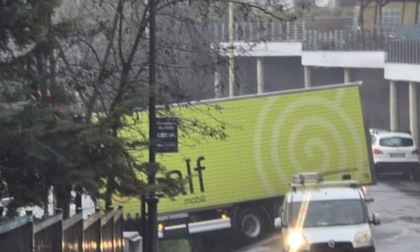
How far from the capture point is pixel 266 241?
30.4m

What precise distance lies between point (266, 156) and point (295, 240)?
7.50 meters

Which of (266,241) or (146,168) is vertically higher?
(146,168)

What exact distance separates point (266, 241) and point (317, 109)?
3373 millimetres

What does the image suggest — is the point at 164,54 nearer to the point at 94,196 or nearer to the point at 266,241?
the point at 94,196

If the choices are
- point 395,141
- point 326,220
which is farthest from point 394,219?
point 395,141

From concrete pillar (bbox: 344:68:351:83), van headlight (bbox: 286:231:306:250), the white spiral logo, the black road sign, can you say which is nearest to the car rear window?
the white spiral logo

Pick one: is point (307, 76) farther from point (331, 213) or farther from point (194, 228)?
point (331, 213)

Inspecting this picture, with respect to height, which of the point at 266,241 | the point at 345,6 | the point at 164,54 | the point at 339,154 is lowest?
the point at 266,241

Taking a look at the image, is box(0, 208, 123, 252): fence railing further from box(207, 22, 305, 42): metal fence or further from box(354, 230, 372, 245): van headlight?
box(354, 230, 372, 245): van headlight

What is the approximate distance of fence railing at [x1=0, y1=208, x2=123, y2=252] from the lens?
27.1ft

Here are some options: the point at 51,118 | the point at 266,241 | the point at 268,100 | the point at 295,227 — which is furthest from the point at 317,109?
the point at 51,118

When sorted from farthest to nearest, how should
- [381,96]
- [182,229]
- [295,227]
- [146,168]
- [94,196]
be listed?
1. [381,96]
2. [182,229]
3. [295,227]
4. [146,168]
5. [94,196]

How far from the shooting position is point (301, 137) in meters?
31.1

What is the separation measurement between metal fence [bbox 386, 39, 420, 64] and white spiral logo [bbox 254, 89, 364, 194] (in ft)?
52.5
